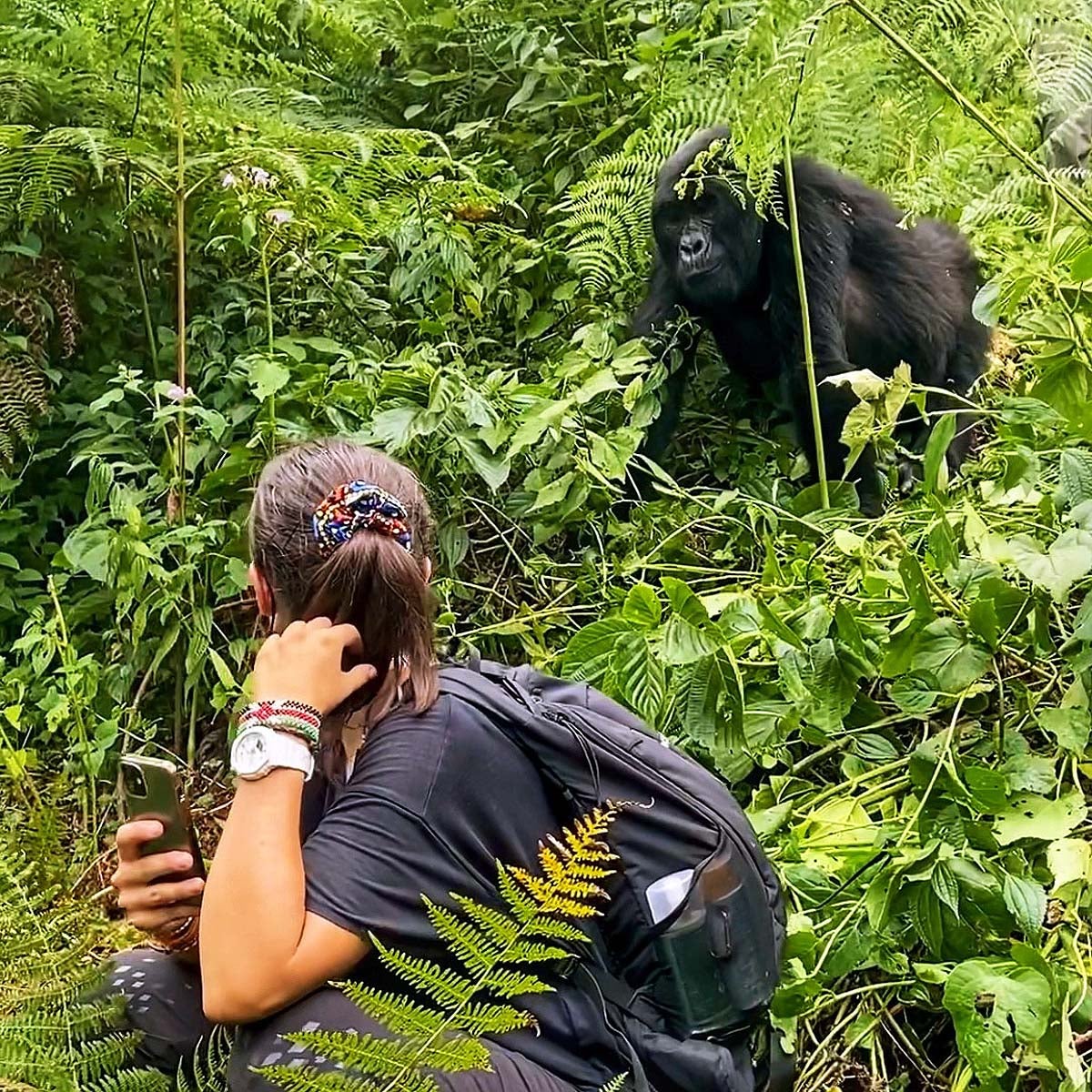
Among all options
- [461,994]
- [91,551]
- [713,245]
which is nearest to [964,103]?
[461,994]

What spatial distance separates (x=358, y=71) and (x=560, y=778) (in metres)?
3.04

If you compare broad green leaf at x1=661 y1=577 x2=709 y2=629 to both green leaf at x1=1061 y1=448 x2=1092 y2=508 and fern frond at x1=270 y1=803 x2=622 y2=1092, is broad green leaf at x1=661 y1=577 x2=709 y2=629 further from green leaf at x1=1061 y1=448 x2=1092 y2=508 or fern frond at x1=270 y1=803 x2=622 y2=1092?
fern frond at x1=270 y1=803 x2=622 y2=1092

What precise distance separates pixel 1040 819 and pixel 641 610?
69 centimetres

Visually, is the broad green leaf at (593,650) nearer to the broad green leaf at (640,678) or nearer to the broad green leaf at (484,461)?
the broad green leaf at (640,678)

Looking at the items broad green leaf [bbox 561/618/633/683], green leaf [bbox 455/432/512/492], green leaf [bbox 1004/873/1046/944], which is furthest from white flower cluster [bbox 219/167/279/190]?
green leaf [bbox 1004/873/1046/944]

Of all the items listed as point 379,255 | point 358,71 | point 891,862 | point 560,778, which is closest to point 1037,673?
point 891,862

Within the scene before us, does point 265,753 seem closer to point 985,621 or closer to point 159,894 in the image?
point 159,894

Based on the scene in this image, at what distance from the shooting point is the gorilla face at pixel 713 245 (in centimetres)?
323

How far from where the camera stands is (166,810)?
1466 mm

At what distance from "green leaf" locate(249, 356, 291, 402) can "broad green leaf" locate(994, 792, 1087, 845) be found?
1548 millimetres

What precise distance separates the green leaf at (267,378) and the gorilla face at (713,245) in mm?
1169

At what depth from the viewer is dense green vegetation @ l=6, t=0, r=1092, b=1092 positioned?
1709 mm

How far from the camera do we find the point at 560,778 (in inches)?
55.0

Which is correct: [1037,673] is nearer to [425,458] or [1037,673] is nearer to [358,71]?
[425,458]
